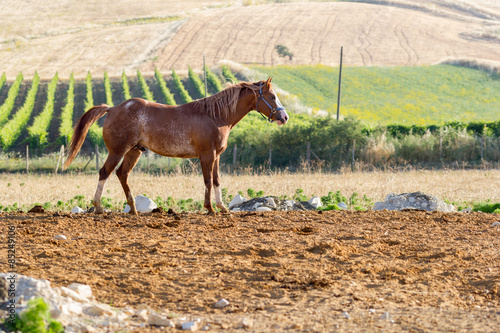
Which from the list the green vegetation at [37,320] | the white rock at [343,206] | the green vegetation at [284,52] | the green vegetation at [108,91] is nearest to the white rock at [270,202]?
the white rock at [343,206]

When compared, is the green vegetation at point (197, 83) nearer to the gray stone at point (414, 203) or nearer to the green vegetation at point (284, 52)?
the green vegetation at point (284, 52)

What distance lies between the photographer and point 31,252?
249 inches

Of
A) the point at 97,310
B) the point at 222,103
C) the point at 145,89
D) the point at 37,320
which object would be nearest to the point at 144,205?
the point at 222,103

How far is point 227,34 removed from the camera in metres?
76.2

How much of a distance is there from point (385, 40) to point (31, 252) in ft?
250

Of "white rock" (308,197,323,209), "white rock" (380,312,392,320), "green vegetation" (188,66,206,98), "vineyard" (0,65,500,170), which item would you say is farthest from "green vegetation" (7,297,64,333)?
"green vegetation" (188,66,206,98)

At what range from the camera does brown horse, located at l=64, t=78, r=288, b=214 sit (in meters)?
9.20

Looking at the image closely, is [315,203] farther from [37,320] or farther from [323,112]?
[323,112]

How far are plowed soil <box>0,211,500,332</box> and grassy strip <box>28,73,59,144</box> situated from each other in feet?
80.7

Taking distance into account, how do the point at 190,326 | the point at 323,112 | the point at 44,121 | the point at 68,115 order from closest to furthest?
1. the point at 190,326
2. the point at 44,121
3. the point at 68,115
4. the point at 323,112

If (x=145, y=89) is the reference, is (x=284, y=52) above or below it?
below

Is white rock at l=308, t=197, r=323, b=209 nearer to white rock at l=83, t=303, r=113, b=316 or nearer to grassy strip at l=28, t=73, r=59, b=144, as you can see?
white rock at l=83, t=303, r=113, b=316

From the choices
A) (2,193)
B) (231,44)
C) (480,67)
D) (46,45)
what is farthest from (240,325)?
(46,45)

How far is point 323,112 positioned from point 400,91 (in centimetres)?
1542
